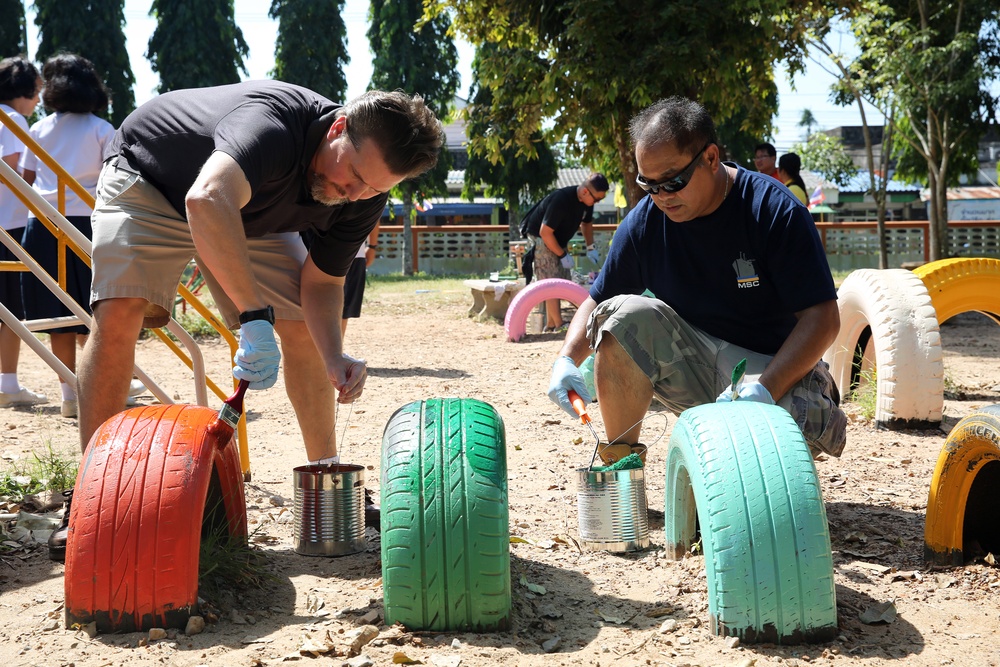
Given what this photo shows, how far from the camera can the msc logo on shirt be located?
3.11m

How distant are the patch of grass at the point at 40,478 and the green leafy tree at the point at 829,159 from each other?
140ft

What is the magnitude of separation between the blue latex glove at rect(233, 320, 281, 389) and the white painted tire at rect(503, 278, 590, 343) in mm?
6832

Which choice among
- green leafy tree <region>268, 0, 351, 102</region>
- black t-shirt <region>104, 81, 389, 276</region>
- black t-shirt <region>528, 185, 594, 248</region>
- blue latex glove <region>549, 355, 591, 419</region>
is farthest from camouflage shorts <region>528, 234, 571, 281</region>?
green leafy tree <region>268, 0, 351, 102</region>

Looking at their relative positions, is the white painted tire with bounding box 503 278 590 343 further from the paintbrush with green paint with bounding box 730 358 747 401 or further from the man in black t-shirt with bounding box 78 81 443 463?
the paintbrush with green paint with bounding box 730 358 747 401

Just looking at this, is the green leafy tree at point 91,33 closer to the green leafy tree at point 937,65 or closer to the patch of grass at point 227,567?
the green leafy tree at point 937,65

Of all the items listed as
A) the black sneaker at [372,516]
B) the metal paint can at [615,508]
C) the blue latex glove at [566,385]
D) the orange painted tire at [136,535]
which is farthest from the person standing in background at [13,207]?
the metal paint can at [615,508]

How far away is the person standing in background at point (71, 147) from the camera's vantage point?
505 centimetres

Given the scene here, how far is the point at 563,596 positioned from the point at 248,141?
1529 mm

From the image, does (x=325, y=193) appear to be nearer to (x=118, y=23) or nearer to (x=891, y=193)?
(x=118, y=23)

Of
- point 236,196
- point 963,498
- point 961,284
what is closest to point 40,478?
point 236,196

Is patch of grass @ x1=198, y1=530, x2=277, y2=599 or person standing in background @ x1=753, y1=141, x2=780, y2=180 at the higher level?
person standing in background @ x1=753, y1=141, x2=780, y2=180

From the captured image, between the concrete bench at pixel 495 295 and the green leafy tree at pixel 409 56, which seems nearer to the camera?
the concrete bench at pixel 495 295

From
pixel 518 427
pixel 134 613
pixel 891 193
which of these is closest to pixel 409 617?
pixel 134 613

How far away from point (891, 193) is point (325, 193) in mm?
46442
